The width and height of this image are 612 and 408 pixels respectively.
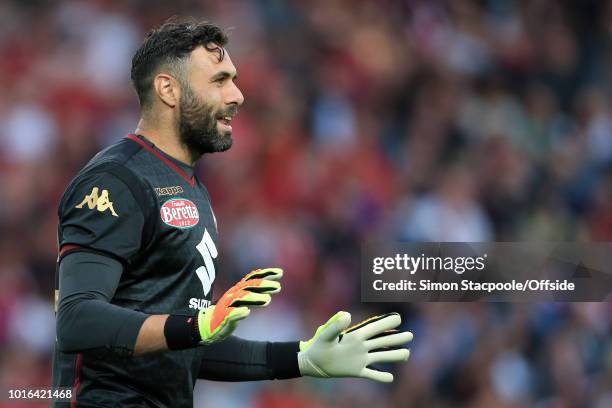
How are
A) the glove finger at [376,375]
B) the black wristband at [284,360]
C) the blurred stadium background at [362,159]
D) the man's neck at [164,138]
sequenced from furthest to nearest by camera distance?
the blurred stadium background at [362,159] → the black wristband at [284,360] → the man's neck at [164,138] → the glove finger at [376,375]

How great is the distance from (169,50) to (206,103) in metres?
0.22

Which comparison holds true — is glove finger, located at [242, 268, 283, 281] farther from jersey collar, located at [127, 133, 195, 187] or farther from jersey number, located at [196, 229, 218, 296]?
jersey collar, located at [127, 133, 195, 187]

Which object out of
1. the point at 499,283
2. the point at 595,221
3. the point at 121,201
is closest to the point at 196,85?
the point at 121,201

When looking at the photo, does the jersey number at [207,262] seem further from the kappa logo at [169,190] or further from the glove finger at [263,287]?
the glove finger at [263,287]

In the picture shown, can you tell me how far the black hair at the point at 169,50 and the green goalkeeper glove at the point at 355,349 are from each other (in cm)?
97

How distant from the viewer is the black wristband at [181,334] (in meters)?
2.77

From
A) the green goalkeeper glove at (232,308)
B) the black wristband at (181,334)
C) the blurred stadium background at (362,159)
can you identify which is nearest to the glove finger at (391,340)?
the green goalkeeper glove at (232,308)

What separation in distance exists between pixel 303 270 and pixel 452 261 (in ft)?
7.54

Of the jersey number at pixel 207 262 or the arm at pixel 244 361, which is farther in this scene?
the arm at pixel 244 361

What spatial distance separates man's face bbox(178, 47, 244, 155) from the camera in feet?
11.3

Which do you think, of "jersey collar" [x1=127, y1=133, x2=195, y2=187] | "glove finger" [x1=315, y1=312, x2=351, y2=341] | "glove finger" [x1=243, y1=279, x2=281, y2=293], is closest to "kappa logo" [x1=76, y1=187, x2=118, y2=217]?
"jersey collar" [x1=127, y1=133, x2=195, y2=187]

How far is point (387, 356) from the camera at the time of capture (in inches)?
133

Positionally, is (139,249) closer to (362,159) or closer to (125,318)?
(125,318)

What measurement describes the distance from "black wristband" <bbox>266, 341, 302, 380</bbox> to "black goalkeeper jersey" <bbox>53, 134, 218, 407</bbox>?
33 centimetres
